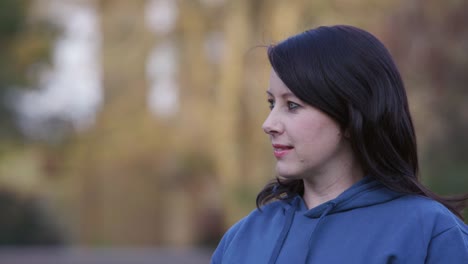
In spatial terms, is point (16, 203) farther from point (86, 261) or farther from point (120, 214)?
point (86, 261)

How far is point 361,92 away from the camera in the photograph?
2.25 m

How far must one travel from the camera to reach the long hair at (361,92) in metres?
2.24

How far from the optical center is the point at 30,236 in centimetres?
1762

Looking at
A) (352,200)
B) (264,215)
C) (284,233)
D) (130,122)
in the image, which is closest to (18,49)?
(130,122)

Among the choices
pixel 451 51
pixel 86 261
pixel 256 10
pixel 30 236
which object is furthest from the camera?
pixel 30 236

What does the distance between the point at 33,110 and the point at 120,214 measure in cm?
315

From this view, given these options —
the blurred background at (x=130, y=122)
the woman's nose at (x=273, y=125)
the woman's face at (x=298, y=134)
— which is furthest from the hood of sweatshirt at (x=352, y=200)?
the blurred background at (x=130, y=122)

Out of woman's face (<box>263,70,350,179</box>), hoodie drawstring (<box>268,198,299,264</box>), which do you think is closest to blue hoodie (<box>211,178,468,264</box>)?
hoodie drawstring (<box>268,198,299,264</box>)

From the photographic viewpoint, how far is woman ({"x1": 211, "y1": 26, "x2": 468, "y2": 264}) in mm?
2199

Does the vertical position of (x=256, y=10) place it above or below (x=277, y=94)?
above

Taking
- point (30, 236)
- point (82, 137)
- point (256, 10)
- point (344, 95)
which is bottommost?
point (30, 236)

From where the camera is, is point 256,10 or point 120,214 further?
point 120,214

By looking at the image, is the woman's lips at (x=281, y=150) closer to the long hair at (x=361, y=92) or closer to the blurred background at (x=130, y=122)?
the long hair at (x=361, y=92)

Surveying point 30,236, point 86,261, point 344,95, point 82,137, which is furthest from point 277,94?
point 82,137
